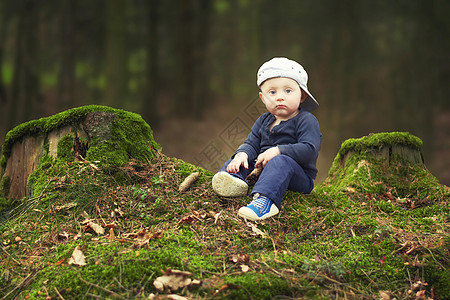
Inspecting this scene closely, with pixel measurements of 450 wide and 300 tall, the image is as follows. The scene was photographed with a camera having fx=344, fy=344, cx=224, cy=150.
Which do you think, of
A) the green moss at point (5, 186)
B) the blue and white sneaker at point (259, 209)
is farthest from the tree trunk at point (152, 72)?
the blue and white sneaker at point (259, 209)

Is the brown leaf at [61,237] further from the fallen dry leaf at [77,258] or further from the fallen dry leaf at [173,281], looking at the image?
Answer: the fallen dry leaf at [173,281]

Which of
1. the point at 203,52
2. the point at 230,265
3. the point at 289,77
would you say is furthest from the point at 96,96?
the point at 230,265

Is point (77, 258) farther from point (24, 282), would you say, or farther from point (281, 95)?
point (281, 95)

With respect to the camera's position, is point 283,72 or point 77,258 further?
point 283,72

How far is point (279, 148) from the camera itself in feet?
12.3

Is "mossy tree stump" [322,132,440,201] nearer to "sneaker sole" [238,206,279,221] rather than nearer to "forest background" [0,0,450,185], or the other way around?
"sneaker sole" [238,206,279,221]

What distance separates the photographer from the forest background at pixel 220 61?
12.0 meters

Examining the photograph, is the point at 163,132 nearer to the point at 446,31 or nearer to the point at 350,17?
the point at 350,17

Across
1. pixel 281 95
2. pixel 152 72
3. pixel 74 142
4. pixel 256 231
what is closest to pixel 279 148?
pixel 281 95

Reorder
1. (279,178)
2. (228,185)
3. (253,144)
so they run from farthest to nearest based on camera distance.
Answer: (253,144)
(228,185)
(279,178)

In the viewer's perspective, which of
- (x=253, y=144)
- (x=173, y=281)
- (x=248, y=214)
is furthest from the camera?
(x=253, y=144)

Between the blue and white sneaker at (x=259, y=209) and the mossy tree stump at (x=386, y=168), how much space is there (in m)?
1.97

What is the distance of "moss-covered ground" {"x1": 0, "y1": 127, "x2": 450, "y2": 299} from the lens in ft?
7.38

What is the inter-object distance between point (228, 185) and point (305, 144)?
942 mm
